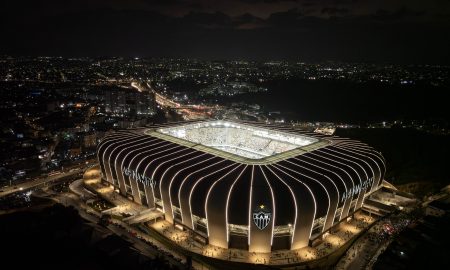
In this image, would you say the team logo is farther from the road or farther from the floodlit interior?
the road

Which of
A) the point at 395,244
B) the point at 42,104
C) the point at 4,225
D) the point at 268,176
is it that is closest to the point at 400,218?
the point at 395,244

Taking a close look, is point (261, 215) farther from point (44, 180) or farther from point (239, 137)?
point (44, 180)

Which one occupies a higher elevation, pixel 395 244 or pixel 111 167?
pixel 111 167

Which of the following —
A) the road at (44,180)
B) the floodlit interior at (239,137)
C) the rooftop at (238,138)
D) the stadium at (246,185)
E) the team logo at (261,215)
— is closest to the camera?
the team logo at (261,215)

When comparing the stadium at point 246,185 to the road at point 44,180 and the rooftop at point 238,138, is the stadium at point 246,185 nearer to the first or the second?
the rooftop at point 238,138

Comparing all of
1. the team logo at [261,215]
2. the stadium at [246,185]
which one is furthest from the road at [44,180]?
the team logo at [261,215]

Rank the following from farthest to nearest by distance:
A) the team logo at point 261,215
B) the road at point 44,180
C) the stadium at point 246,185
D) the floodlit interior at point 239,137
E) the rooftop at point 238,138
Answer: the floodlit interior at point 239,137 → the rooftop at point 238,138 → the road at point 44,180 → the stadium at point 246,185 → the team logo at point 261,215

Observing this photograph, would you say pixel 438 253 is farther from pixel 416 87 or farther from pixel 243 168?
pixel 416 87
